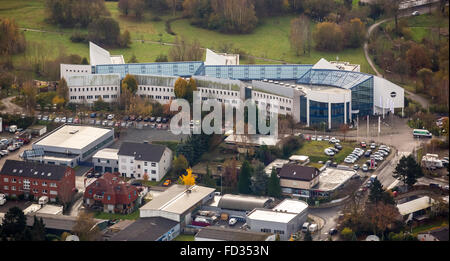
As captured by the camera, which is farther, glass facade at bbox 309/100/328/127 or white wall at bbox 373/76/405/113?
white wall at bbox 373/76/405/113

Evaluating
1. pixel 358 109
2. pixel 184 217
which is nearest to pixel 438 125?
pixel 358 109

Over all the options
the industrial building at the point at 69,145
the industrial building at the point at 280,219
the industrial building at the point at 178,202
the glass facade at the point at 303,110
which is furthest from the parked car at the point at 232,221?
the glass facade at the point at 303,110

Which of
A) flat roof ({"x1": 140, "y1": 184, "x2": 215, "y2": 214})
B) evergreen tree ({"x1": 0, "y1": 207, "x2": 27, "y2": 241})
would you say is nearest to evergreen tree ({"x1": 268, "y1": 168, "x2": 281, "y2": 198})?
flat roof ({"x1": 140, "y1": 184, "x2": 215, "y2": 214})

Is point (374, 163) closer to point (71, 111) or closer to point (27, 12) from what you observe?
point (71, 111)

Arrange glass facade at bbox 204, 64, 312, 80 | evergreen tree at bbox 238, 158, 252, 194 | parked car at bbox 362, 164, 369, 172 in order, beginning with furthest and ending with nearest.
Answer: glass facade at bbox 204, 64, 312, 80, parked car at bbox 362, 164, 369, 172, evergreen tree at bbox 238, 158, 252, 194

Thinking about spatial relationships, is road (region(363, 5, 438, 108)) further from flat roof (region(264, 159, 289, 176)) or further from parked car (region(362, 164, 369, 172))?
flat roof (region(264, 159, 289, 176))

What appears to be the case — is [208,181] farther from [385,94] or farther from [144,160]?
[385,94]

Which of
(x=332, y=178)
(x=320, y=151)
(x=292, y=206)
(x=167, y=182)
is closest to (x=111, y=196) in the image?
(x=167, y=182)
